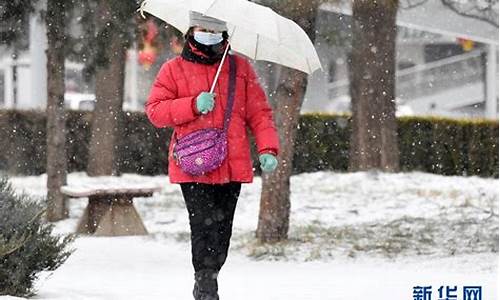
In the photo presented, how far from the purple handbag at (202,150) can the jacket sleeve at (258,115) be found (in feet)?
0.57

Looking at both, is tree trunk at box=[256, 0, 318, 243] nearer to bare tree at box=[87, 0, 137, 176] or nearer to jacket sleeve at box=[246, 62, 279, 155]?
jacket sleeve at box=[246, 62, 279, 155]

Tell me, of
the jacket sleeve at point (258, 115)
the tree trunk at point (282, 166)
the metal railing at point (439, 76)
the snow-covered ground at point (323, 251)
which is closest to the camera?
the jacket sleeve at point (258, 115)

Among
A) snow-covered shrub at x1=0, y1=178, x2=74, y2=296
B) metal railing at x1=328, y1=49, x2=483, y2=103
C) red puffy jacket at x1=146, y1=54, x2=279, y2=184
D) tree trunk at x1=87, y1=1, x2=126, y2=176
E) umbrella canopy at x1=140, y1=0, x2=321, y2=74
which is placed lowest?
snow-covered shrub at x1=0, y1=178, x2=74, y2=296

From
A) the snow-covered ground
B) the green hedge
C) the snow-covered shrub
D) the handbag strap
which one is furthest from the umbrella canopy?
the green hedge

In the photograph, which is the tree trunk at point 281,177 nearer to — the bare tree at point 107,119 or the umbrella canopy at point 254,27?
the umbrella canopy at point 254,27

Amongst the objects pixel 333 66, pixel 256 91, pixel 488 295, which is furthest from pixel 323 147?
pixel 333 66

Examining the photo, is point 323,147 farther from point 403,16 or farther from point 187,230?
point 187,230

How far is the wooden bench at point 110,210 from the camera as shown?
12.3 m

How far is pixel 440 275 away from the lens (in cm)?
929

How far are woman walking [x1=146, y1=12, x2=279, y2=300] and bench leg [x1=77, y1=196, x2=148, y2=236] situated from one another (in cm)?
578

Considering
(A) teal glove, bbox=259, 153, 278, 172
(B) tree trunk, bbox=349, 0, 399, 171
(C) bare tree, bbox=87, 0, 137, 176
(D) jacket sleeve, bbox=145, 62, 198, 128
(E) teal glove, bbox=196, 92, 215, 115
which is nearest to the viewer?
(E) teal glove, bbox=196, 92, 215, 115

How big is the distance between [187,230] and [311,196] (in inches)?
158

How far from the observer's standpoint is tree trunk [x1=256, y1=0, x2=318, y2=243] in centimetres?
1098

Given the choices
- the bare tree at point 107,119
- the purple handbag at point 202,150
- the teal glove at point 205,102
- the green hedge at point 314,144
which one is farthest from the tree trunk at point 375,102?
the teal glove at point 205,102
